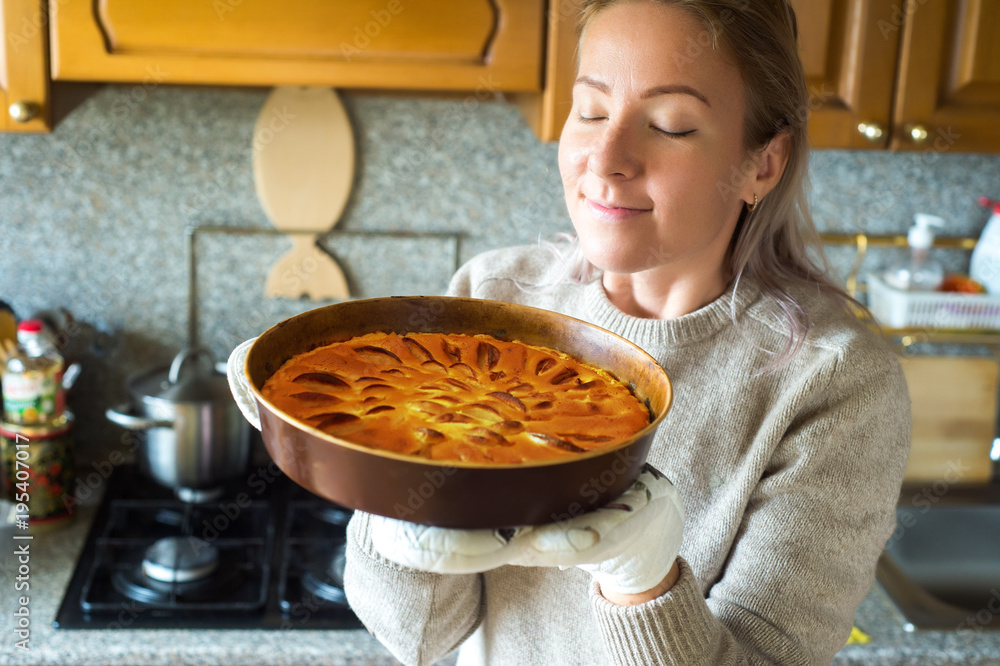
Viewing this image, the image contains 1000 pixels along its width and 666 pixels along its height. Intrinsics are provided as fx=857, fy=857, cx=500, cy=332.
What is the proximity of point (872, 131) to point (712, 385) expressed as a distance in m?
0.73

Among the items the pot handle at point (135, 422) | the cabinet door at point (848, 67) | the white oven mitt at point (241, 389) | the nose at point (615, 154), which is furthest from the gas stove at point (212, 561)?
the cabinet door at point (848, 67)

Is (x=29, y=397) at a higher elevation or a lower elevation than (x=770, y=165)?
lower

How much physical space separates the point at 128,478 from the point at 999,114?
1902 millimetres

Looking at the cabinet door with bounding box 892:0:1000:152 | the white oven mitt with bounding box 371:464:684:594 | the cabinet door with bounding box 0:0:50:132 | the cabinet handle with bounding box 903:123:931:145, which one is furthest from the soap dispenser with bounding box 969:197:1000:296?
the cabinet door with bounding box 0:0:50:132

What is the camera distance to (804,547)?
2.98 ft

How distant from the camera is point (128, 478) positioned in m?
1.91

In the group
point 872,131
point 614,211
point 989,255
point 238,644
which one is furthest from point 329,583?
point 989,255

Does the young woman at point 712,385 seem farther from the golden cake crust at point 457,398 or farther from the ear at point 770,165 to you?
the golden cake crust at point 457,398

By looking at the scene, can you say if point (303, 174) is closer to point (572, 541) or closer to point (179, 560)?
point (179, 560)

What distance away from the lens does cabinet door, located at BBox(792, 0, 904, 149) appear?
4.79 feet

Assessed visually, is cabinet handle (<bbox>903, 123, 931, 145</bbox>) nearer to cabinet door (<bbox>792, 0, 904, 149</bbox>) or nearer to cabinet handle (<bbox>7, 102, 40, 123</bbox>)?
cabinet door (<bbox>792, 0, 904, 149</bbox>)

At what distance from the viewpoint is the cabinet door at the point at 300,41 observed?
4.53ft

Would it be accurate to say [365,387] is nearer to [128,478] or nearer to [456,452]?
[456,452]

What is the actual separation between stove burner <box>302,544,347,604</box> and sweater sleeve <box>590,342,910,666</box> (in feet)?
2.54
